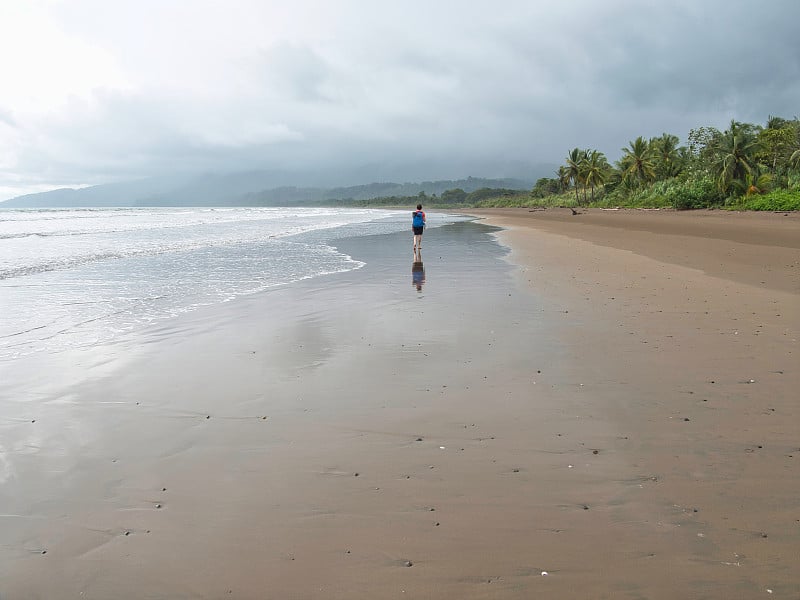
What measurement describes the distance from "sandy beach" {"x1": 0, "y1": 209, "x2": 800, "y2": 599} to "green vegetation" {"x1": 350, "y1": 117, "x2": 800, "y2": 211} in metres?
44.3

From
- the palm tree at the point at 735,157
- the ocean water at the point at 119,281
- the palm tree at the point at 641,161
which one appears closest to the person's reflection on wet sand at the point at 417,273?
the ocean water at the point at 119,281

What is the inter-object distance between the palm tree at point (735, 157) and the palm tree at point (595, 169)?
33415 mm

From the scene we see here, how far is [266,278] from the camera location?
15.1 metres

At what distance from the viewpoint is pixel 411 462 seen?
4.29 meters

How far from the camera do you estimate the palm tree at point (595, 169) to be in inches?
3499

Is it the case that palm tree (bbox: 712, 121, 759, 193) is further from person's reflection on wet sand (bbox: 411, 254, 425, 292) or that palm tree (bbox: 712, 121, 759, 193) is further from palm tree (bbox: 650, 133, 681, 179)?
person's reflection on wet sand (bbox: 411, 254, 425, 292)

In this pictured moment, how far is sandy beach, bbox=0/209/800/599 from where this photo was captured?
9.86 ft

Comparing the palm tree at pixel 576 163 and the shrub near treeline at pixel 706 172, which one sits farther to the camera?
the palm tree at pixel 576 163

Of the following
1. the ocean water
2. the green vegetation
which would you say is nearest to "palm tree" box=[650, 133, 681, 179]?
the green vegetation

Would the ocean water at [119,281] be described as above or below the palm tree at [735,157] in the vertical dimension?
below

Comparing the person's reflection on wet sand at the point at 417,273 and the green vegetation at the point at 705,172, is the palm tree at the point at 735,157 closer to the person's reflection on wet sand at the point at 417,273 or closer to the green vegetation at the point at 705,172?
the green vegetation at the point at 705,172

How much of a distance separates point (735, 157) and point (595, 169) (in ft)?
118

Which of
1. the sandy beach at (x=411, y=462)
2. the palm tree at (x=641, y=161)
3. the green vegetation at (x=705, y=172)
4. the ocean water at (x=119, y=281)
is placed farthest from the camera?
the palm tree at (x=641, y=161)

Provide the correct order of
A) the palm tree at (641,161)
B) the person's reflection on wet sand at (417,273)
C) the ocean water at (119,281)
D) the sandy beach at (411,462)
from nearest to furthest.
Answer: the sandy beach at (411,462) → the ocean water at (119,281) → the person's reflection on wet sand at (417,273) → the palm tree at (641,161)
